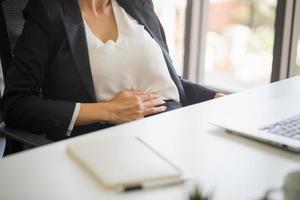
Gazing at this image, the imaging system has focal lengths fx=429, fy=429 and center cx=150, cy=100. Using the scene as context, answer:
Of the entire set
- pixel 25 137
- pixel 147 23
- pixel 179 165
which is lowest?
pixel 25 137

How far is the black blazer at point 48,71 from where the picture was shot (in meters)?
1.26

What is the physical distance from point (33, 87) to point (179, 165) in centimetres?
72

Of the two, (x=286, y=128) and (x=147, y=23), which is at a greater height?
(x=147, y=23)

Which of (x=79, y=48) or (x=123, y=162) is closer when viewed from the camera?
(x=123, y=162)

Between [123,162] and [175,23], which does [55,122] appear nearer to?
[123,162]

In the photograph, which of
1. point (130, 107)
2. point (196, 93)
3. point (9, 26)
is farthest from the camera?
point (196, 93)

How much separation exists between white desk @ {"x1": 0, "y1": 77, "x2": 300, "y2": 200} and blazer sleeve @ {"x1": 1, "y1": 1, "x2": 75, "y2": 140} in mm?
342

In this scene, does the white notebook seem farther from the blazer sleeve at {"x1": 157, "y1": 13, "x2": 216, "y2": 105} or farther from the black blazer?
the blazer sleeve at {"x1": 157, "y1": 13, "x2": 216, "y2": 105}

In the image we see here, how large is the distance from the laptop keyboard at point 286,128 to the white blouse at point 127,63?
23.4 inches

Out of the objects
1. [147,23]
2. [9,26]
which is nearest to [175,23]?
[147,23]

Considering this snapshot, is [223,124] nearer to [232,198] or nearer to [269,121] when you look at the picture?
[269,121]

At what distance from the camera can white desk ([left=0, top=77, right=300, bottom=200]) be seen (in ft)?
2.19

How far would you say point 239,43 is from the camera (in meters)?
2.40

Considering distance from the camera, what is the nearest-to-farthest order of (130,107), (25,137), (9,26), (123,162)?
(123,162)
(25,137)
(130,107)
(9,26)
